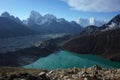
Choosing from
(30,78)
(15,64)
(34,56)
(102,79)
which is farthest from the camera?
(34,56)

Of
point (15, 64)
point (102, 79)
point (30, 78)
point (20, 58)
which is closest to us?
point (30, 78)

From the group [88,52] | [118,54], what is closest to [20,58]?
[88,52]

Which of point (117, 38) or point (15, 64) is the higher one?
point (117, 38)

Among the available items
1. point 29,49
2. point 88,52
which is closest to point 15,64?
point 29,49

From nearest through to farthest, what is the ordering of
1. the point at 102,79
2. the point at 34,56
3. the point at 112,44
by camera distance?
1. the point at 102,79
2. the point at 34,56
3. the point at 112,44

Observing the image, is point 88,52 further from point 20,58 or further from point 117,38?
point 20,58

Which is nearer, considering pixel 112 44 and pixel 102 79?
pixel 102 79

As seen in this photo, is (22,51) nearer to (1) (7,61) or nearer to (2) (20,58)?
(2) (20,58)

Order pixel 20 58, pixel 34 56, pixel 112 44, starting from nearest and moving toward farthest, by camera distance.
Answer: pixel 20 58
pixel 34 56
pixel 112 44

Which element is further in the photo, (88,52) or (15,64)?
(88,52)
